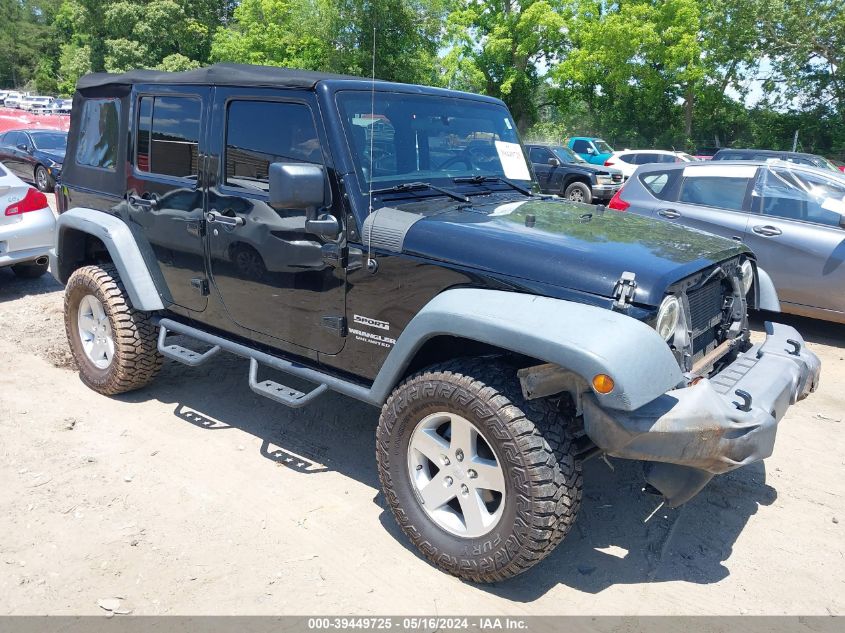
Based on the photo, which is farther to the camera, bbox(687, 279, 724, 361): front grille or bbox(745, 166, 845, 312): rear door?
bbox(745, 166, 845, 312): rear door

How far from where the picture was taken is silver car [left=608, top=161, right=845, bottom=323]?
19.9 feet

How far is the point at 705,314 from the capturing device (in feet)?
10.6

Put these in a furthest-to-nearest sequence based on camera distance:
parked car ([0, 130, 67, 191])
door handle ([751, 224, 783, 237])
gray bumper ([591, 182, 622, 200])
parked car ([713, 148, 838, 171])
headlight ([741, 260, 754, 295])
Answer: parked car ([713, 148, 838, 171]), gray bumper ([591, 182, 622, 200]), parked car ([0, 130, 67, 191]), door handle ([751, 224, 783, 237]), headlight ([741, 260, 754, 295])

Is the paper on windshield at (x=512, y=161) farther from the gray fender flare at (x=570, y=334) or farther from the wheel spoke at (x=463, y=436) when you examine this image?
the wheel spoke at (x=463, y=436)

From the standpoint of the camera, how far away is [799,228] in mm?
6219

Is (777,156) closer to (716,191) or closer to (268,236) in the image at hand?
(716,191)

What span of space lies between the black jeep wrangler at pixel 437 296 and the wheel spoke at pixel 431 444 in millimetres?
11

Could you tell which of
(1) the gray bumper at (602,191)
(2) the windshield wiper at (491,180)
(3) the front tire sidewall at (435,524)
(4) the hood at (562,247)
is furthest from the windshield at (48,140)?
(3) the front tire sidewall at (435,524)

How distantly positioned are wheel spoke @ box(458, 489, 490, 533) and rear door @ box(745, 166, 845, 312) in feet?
15.0

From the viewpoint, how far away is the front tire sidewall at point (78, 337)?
4.57 metres

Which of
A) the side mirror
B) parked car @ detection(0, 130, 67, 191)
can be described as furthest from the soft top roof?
parked car @ detection(0, 130, 67, 191)

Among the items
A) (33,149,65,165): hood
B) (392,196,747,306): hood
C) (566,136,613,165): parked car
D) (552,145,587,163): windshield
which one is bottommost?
(33,149,65,165): hood

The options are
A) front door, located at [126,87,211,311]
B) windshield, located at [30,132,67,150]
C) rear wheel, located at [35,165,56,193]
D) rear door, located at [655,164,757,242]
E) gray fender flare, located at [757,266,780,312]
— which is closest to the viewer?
gray fender flare, located at [757,266,780,312]

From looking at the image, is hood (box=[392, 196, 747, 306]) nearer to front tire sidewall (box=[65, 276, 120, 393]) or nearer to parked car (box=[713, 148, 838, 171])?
front tire sidewall (box=[65, 276, 120, 393])
